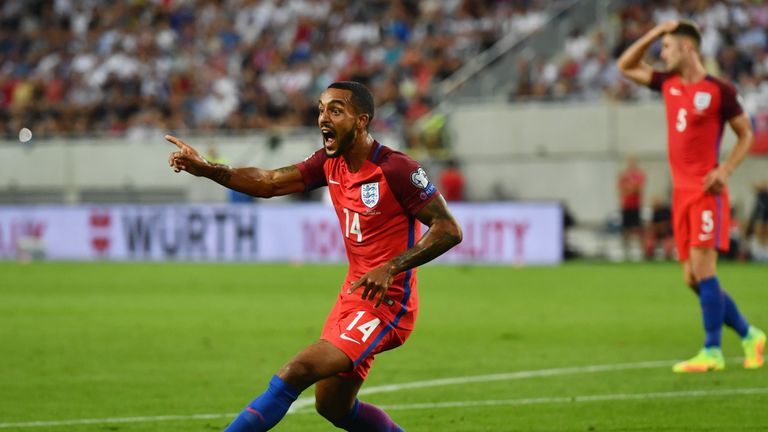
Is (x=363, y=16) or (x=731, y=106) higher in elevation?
(x=363, y=16)

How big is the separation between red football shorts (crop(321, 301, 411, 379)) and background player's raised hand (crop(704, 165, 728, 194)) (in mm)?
4902

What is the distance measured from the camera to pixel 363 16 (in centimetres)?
3547

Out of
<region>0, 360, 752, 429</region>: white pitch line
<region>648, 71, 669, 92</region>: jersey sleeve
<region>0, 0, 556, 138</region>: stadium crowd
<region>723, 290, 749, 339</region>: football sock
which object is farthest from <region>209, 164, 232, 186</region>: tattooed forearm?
<region>0, 0, 556, 138</region>: stadium crowd

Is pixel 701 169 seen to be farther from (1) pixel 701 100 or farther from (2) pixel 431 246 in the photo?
(2) pixel 431 246

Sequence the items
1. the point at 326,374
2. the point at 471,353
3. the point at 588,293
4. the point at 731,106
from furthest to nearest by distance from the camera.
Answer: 1. the point at 588,293
2. the point at 471,353
3. the point at 731,106
4. the point at 326,374

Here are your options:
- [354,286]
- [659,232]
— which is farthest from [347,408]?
[659,232]

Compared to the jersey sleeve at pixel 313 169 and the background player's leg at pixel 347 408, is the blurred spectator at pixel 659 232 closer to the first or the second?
the jersey sleeve at pixel 313 169

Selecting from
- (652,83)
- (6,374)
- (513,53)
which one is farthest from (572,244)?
(6,374)

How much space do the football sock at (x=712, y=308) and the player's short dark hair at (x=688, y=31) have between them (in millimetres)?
2080

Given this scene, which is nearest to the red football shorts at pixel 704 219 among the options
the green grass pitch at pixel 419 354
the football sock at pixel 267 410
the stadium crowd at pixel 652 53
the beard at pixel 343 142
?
the green grass pitch at pixel 419 354

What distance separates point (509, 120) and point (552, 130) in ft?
3.60

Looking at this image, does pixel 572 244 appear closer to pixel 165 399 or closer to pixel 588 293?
pixel 588 293

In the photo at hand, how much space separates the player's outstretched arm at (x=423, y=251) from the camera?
6.31 m

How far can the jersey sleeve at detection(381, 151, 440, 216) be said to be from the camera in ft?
21.5
